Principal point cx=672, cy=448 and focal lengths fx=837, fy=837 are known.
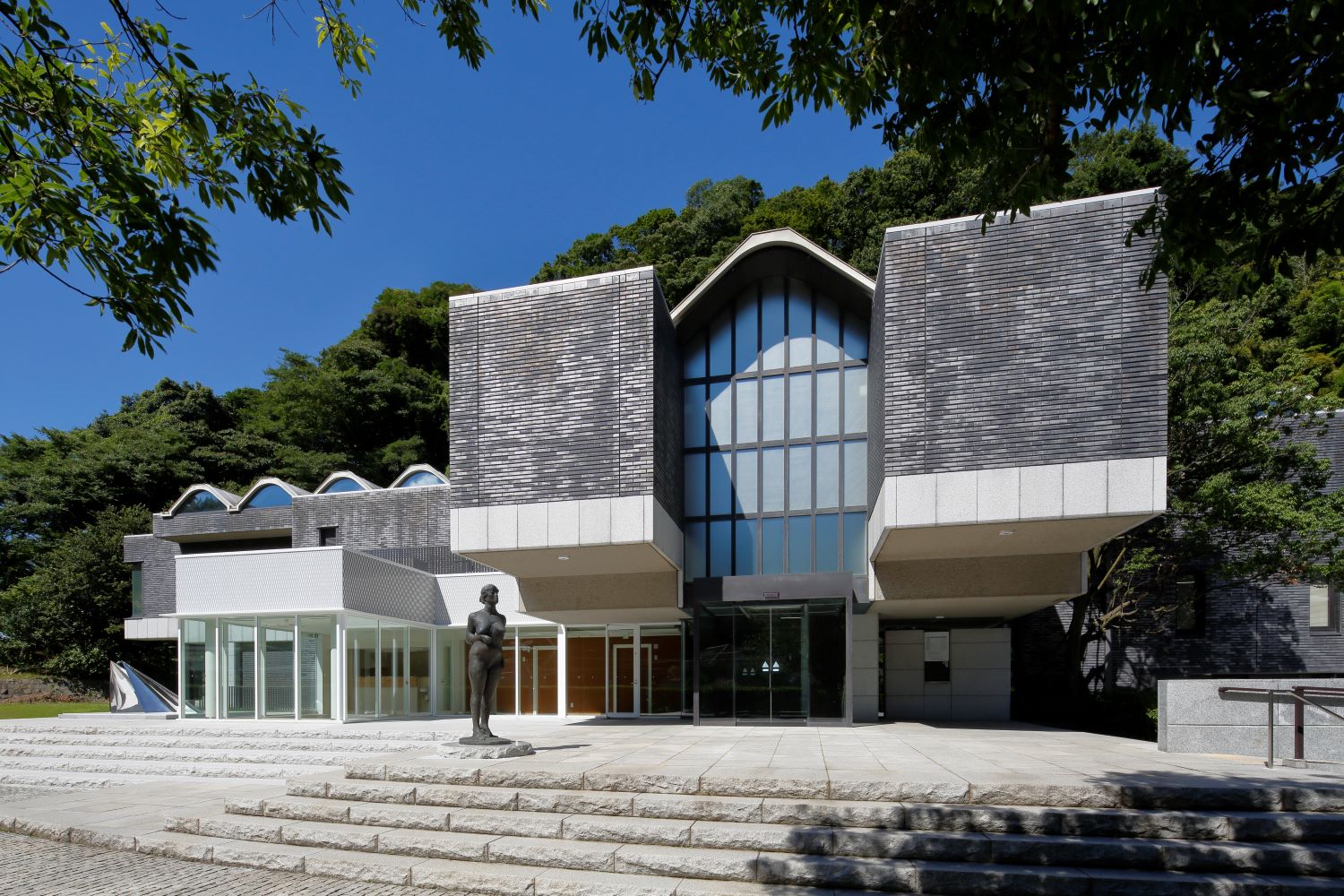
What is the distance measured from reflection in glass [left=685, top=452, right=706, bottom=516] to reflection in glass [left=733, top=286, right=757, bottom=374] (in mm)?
2123

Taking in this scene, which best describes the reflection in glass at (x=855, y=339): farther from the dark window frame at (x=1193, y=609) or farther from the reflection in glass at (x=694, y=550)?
the dark window frame at (x=1193, y=609)

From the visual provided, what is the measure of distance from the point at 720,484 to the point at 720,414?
1530 mm

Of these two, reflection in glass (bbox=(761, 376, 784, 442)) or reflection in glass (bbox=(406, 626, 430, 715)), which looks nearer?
reflection in glass (bbox=(761, 376, 784, 442))

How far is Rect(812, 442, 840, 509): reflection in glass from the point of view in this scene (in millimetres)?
17469

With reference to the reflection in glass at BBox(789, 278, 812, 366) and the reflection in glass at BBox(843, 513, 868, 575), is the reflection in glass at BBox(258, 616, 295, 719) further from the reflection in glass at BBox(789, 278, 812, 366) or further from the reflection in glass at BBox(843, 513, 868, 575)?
the reflection in glass at BBox(789, 278, 812, 366)

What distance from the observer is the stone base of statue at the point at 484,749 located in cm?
1012

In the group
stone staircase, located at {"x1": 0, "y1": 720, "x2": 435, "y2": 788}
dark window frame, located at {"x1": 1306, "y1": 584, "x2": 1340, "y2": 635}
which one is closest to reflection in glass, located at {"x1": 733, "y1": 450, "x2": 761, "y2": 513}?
stone staircase, located at {"x1": 0, "y1": 720, "x2": 435, "y2": 788}

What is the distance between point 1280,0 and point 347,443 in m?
42.5

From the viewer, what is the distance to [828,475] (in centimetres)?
1755

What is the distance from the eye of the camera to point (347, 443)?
4203 cm

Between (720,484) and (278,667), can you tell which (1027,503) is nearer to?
(720,484)

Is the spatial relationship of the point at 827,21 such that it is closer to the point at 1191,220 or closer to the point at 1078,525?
the point at 1191,220

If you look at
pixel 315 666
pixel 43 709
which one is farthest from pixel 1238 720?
pixel 43 709

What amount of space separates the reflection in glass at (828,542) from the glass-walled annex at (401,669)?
5.09m
